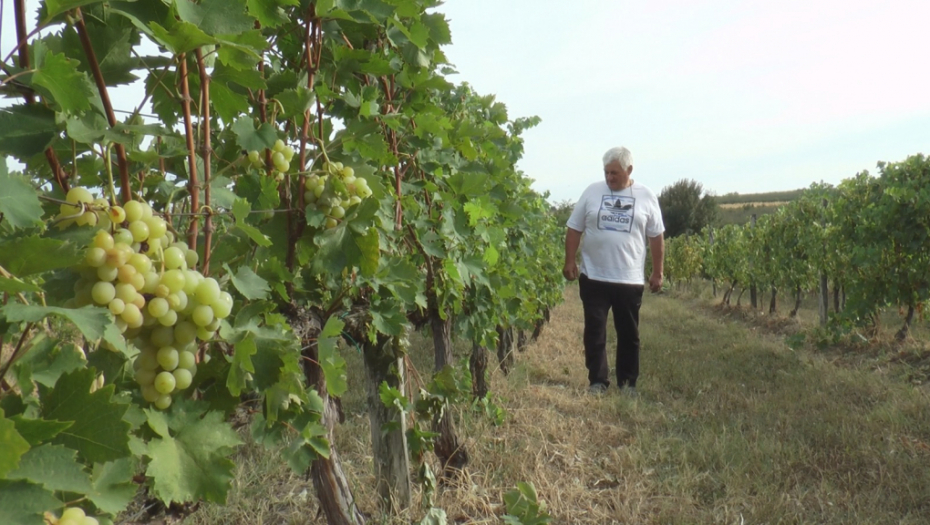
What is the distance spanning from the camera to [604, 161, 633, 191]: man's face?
468 centimetres

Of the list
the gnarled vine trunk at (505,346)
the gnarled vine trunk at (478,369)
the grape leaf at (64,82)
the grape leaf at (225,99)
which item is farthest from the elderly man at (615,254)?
the grape leaf at (64,82)

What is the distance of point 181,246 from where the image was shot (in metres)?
0.91

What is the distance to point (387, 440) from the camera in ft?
8.08

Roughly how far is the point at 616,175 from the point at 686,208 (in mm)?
37960

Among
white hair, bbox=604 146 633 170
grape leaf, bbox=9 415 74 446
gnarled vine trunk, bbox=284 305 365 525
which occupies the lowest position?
gnarled vine trunk, bbox=284 305 365 525

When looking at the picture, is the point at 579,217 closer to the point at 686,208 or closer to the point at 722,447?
the point at 722,447

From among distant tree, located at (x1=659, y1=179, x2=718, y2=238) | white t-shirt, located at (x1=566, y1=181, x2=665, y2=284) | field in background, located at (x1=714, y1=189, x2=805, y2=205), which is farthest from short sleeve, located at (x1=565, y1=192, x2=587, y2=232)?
field in background, located at (x1=714, y1=189, x2=805, y2=205)

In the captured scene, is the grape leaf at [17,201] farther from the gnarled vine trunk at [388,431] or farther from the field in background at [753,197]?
the field in background at [753,197]

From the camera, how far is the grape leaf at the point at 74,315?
608 mm

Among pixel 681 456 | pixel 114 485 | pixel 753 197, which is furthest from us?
pixel 753 197

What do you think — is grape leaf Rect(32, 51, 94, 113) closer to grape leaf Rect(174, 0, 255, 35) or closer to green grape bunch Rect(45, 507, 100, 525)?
grape leaf Rect(174, 0, 255, 35)

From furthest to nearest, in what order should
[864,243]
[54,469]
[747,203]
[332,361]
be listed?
[747,203], [864,243], [332,361], [54,469]

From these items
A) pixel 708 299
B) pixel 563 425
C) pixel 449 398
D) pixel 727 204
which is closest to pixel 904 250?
pixel 563 425

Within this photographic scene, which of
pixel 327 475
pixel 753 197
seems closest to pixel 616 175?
pixel 327 475
